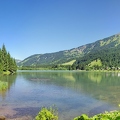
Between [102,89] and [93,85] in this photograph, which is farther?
[93,85]

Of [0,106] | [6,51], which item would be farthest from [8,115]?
[6,51]

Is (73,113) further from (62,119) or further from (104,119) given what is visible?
(104,119)

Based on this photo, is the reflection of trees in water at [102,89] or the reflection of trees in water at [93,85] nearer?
the reflection of trees in water at [102,89]

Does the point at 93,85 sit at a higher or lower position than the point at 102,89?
higher

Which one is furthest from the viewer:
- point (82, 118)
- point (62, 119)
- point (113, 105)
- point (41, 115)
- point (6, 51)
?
point (6, 51)

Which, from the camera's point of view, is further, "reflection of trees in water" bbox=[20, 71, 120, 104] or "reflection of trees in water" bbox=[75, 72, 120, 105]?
"reflection of trees in water" bbox=[20, 71, 120, 104]

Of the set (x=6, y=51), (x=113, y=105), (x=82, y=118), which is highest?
(x=6, y=51)

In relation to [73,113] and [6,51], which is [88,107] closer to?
[73,113]

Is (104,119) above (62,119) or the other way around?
above

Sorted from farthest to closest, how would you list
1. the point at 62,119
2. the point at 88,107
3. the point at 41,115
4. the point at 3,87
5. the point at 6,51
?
the point at 6,51 → the point at 3,87 → the point at 88,107 → the point at 62,119 → the point at 41,115

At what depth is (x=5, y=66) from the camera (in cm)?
12756

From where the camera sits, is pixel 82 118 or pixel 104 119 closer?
pixel 104 119

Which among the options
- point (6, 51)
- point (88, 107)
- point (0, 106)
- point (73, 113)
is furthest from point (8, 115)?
point (6, 51)

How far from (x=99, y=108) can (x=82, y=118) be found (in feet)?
96.7
